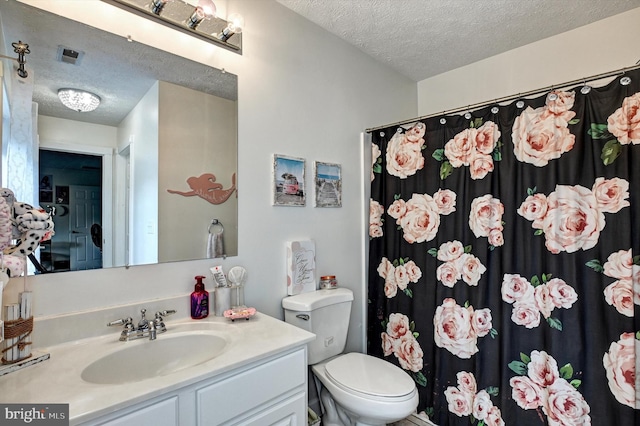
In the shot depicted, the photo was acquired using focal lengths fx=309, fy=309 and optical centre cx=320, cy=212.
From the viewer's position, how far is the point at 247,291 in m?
1.58

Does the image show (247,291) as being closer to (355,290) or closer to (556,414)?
(355,290)

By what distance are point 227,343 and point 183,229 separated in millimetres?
544

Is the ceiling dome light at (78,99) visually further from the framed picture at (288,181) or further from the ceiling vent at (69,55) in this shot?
the framed picture at (288,181)

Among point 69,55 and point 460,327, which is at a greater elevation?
point 69,55

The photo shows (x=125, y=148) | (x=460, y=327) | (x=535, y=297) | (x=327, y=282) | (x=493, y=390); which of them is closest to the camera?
(x=125, y=148)

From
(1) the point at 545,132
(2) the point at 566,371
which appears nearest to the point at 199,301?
(2) the point at 566,371

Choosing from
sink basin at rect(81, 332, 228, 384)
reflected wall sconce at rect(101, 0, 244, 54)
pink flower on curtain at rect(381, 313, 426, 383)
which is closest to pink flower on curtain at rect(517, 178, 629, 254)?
pink flower on curtain at rect(381, 313, 426, 383)

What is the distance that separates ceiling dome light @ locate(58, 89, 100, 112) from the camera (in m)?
1.11

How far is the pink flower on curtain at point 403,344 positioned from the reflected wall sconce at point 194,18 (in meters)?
1.88

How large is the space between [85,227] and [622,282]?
222 cm

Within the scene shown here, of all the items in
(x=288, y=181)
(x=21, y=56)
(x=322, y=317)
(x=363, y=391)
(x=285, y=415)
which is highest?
(x=21, y=56)

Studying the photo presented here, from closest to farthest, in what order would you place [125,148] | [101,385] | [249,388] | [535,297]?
[101,385]
[249,388]
[125,148]
[535,297]

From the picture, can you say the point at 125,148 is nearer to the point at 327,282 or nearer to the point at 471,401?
the point at 327,282

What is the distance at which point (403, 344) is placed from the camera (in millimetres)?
2039
